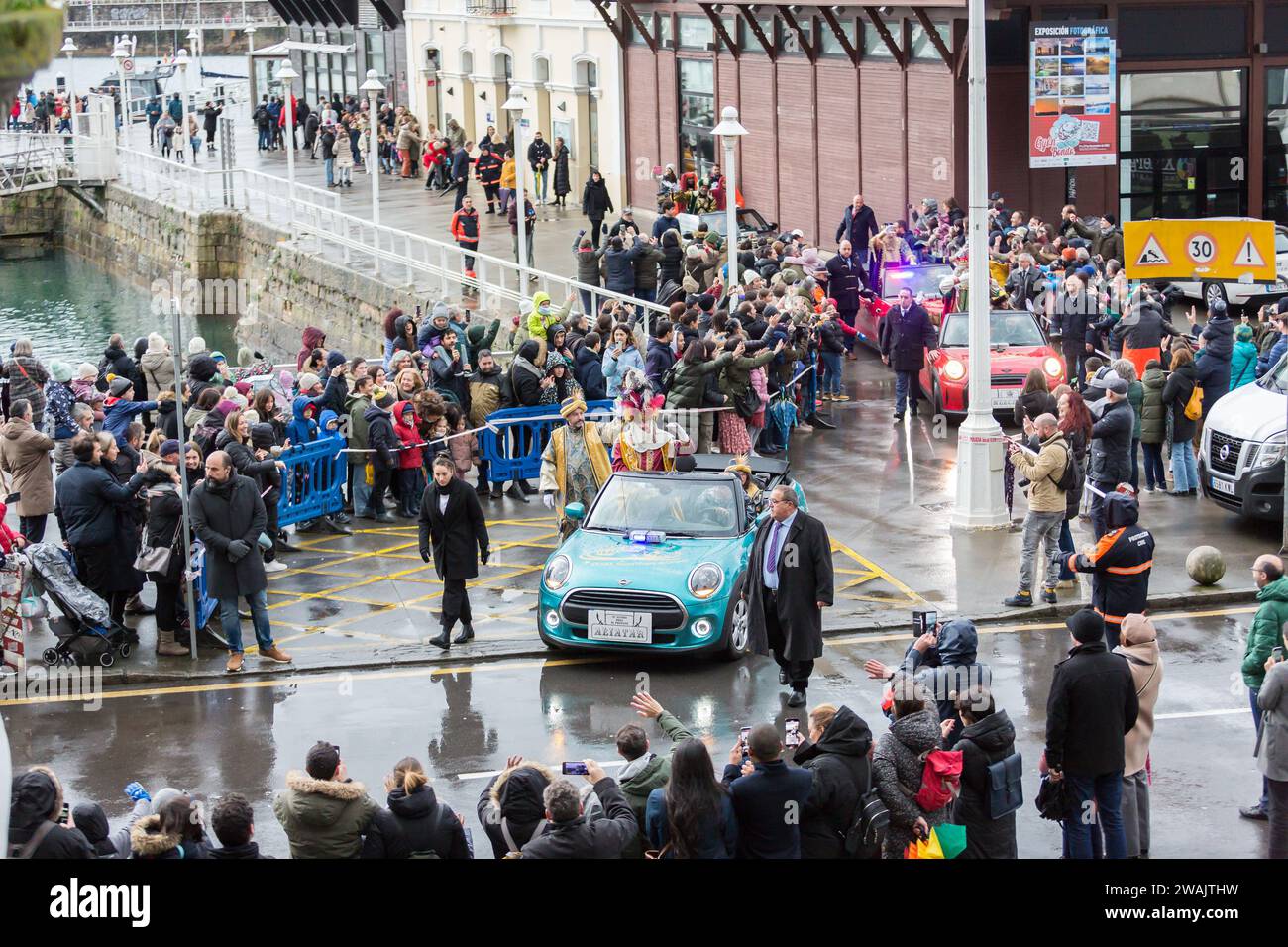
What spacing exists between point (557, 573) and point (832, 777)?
6.01m

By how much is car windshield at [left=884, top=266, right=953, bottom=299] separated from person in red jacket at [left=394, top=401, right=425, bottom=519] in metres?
10.3

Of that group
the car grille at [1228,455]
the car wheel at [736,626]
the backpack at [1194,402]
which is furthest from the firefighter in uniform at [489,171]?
the car wheel at [736,626]

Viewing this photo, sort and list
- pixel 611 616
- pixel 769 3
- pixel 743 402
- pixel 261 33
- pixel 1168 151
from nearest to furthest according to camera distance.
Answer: pixel 611 616 → pixel 743 402 → pixel 1168 151 → pixel 769 3 → pixel 261 33

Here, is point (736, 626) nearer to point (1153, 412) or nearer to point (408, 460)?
point (408, 460)

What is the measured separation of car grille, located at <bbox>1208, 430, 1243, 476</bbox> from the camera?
1750 cm

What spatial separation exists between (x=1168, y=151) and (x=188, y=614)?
24762mm

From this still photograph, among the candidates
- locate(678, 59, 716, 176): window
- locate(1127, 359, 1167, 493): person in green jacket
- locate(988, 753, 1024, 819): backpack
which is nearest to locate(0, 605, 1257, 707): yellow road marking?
locate(1127, 359, 1167, 493): person in green jacket

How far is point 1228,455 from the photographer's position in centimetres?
1762

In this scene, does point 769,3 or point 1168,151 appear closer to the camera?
point 1168,151

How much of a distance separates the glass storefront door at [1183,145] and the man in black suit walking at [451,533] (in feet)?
73.5
